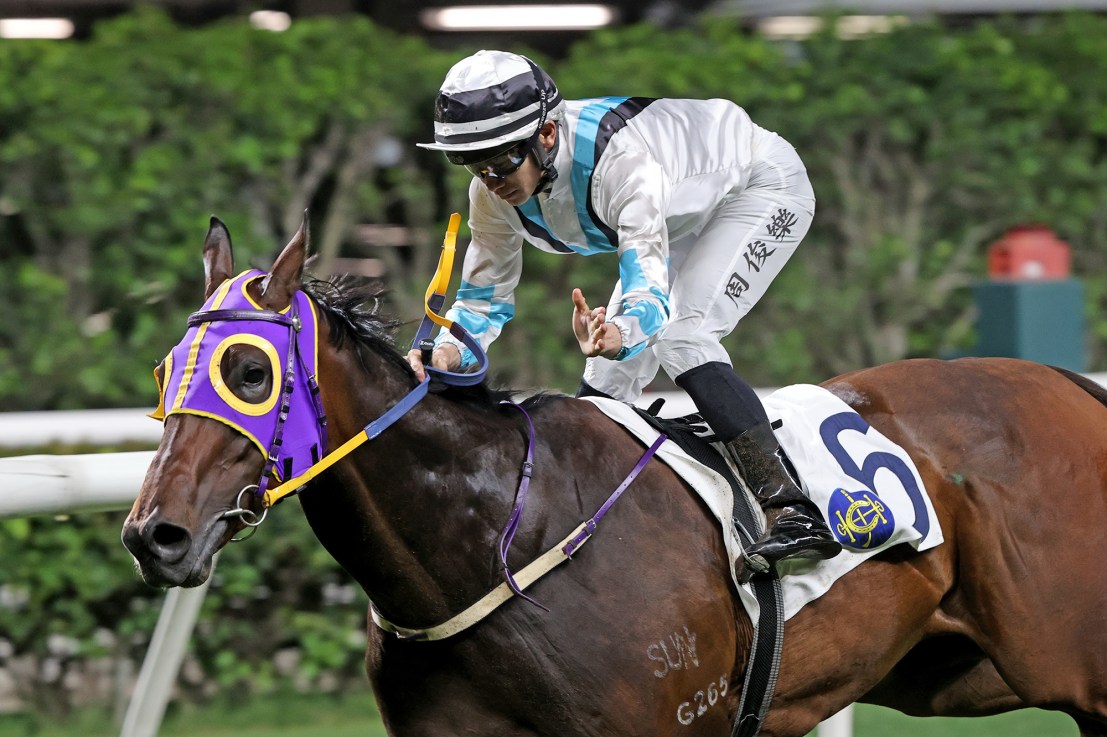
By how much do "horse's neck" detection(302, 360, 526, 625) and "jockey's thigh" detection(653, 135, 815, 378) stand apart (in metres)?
0.57

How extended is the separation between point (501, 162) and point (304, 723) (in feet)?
8.76

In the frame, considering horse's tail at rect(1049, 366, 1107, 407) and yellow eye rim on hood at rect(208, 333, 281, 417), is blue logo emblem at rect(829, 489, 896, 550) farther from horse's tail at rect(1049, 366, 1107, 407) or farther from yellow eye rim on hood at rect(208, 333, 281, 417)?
yellow eye rim on hood at rect(208, 333, 281, 417)

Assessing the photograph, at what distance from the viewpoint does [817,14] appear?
642cm

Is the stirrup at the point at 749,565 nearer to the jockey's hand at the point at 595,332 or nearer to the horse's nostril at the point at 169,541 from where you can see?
the jockey's hand at the point at 595,332

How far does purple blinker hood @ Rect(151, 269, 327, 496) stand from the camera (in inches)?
98.9

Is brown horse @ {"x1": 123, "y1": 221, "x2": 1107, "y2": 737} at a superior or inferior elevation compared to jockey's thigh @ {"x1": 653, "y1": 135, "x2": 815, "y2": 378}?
inferior

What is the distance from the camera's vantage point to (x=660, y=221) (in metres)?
2.92

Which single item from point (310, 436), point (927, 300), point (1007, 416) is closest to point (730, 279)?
point (1007, 416)

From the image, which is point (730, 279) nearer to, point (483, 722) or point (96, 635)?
point (483, 722)

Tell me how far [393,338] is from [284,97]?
269 cm

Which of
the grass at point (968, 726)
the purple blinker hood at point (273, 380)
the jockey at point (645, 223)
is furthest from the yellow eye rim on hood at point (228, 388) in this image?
the grass at point (968, 726)

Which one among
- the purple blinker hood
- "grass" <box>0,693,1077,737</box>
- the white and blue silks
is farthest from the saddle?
"grass" <box>0,693,1077,737</box>

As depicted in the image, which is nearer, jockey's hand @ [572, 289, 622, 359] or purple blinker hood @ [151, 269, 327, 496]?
purple blinker hood @ [151, 269, 327, 496]

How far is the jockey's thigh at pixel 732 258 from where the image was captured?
3.15 metres
